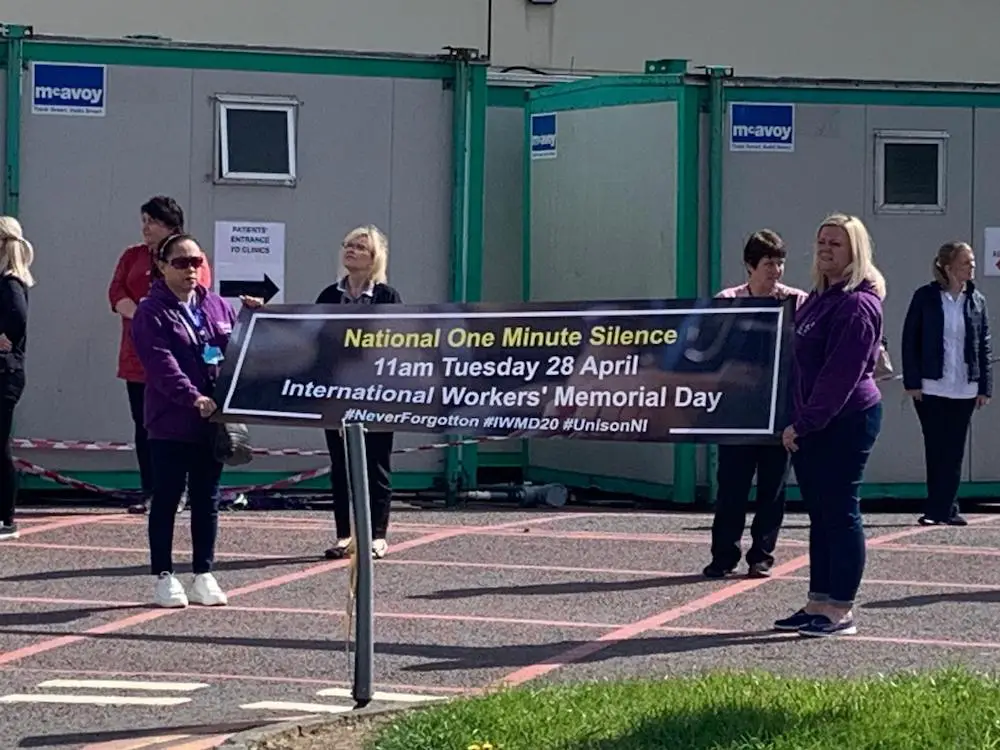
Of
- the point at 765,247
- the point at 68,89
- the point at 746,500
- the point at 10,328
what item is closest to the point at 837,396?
the point at 765,247

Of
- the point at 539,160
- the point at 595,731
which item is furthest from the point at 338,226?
the point at 595,731

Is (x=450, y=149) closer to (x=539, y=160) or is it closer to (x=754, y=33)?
(x=539, y=160)

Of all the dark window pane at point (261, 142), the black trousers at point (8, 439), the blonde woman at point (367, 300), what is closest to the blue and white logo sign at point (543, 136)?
the dark window pane at point (261, 142)

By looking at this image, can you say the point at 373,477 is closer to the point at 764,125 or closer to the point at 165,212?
the point at 165,212

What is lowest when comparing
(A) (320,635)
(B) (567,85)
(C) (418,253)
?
(A) (320,635)

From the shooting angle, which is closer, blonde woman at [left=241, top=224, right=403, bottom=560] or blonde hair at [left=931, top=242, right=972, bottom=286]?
blonde woman at [left=241, top=224, right=403, bottom=560]

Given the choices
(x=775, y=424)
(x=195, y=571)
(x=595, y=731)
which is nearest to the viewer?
(x=595, y=731)

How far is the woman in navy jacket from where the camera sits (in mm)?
12812

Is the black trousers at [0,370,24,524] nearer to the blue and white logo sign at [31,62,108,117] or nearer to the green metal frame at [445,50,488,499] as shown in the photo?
the blue and white logo sign at [31,62,108,117]

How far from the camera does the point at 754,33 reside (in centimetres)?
1983

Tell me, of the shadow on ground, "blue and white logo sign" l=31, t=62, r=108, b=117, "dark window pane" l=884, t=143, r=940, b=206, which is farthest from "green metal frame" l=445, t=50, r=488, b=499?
the shadow on ground

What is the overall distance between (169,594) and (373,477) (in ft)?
5.05

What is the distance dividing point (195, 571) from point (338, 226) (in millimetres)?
4070

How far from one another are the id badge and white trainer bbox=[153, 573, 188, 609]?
3.35 ft
